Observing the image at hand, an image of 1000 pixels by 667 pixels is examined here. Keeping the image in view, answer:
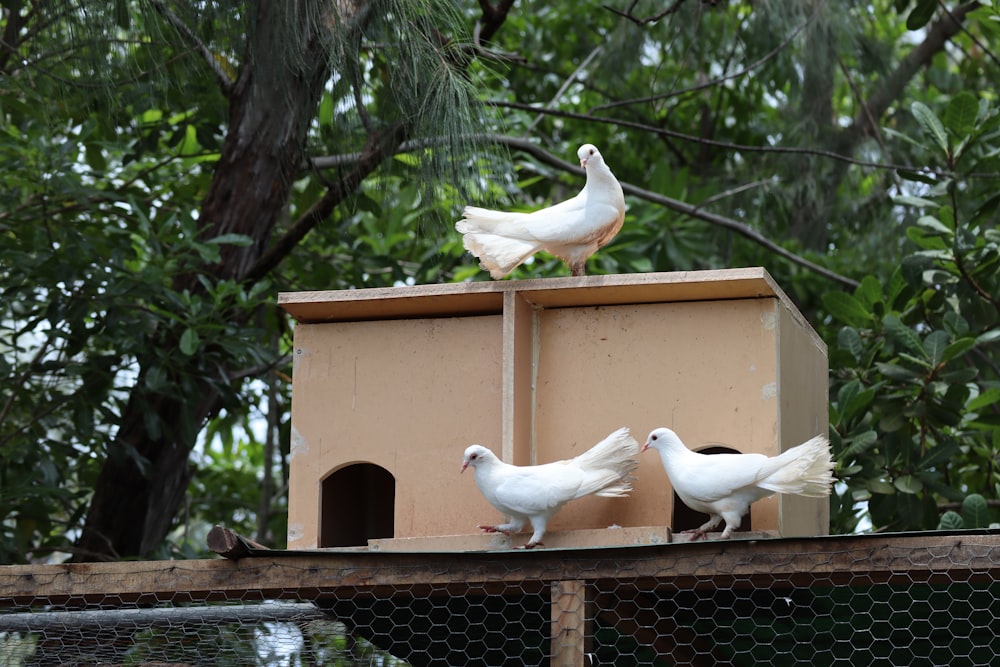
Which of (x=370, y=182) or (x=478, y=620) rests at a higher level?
(x=370, y=182)

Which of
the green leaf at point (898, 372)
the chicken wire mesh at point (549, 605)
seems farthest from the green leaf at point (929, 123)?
the chicken wire mesh at point (549, 605)

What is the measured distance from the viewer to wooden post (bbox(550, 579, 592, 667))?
3.28 meters

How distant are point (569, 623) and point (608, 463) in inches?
19.0

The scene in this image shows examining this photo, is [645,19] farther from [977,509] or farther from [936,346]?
[977,509]

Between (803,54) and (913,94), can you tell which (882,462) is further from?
(913,94)

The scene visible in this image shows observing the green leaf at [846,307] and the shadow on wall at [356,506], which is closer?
the shadow on wall at [356,506]

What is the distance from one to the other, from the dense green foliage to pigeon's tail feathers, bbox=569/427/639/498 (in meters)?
1.24

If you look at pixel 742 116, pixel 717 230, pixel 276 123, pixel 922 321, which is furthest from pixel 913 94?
pixel 276 123

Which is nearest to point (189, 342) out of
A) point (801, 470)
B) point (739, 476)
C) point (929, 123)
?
point (739, 476)

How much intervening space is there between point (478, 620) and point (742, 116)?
6.24 meters

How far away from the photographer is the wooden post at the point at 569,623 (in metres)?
3.28

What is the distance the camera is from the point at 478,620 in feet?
13.4

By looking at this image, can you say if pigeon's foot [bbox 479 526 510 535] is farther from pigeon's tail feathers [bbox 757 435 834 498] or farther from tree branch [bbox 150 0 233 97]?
tree branch [bbox 150 0 233 97]

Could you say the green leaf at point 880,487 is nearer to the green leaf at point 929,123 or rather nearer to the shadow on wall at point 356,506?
the green leaf at point 929,123
